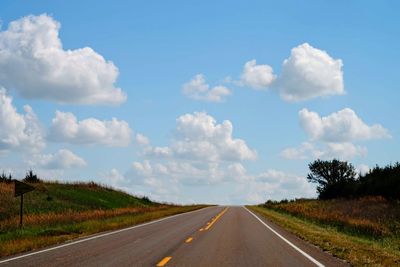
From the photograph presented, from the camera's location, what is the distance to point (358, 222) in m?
28.0

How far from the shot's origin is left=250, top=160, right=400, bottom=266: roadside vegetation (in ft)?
49.8

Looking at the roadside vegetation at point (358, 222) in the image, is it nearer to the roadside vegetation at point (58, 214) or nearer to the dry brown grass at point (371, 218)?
the dry brown grass at point (371, 218)

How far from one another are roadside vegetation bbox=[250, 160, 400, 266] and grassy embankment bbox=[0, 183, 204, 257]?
9.73m

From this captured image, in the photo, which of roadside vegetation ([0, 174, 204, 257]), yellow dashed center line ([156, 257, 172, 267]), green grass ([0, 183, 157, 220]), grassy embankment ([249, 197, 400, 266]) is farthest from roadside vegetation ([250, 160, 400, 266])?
green grass ([0, 183, 157, 220])

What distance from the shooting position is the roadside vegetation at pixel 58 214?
64.9 feet

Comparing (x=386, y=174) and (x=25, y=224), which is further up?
(x=386, y=174)

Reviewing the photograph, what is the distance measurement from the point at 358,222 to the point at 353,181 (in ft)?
157

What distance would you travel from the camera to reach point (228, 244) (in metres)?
17.3

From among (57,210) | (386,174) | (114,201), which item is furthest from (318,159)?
(57,210)

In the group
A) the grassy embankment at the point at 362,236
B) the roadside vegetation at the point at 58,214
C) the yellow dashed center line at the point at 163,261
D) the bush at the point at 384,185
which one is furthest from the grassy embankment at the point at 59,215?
the bush at the point at 384,185

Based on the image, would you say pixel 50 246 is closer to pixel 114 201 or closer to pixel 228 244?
pixel 228 244

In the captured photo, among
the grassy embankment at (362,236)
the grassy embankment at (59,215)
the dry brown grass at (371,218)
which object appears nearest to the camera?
the grassy embankment at (362,236)

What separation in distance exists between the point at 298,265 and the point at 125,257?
4.52 metres

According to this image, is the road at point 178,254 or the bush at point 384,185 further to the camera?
the bush at point 384,185
